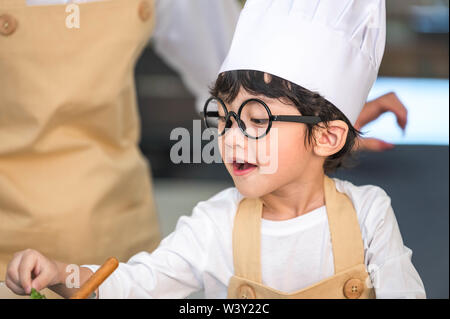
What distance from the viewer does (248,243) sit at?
66cm

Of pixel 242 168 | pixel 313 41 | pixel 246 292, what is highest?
pixel 313 41

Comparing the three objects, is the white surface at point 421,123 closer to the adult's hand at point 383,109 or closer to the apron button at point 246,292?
the adult's hand at point 383,109

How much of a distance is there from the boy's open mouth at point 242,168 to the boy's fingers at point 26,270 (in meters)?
0.20

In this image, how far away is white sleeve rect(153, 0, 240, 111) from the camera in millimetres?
930

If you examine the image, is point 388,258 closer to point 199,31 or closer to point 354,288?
point 354,288

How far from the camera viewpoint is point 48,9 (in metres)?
0.69

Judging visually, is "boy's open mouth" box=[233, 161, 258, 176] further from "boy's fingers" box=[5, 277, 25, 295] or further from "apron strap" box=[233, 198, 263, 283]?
"boy's fingers" box=[5, 277, 25, 295]

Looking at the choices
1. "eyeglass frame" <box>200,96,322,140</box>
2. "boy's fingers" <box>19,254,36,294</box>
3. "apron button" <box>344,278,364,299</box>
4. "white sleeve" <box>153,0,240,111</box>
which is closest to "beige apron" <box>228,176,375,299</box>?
"apron button" <box>344,278,364,299</box>

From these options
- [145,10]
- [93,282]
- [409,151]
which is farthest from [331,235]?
[409,151]

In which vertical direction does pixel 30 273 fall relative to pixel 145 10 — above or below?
below

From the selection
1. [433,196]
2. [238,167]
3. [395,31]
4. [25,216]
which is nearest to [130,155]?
[25,216]

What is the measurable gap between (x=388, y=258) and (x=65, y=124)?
0.40 m

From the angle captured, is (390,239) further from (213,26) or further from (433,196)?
(213,26)

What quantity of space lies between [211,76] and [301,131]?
392mm
